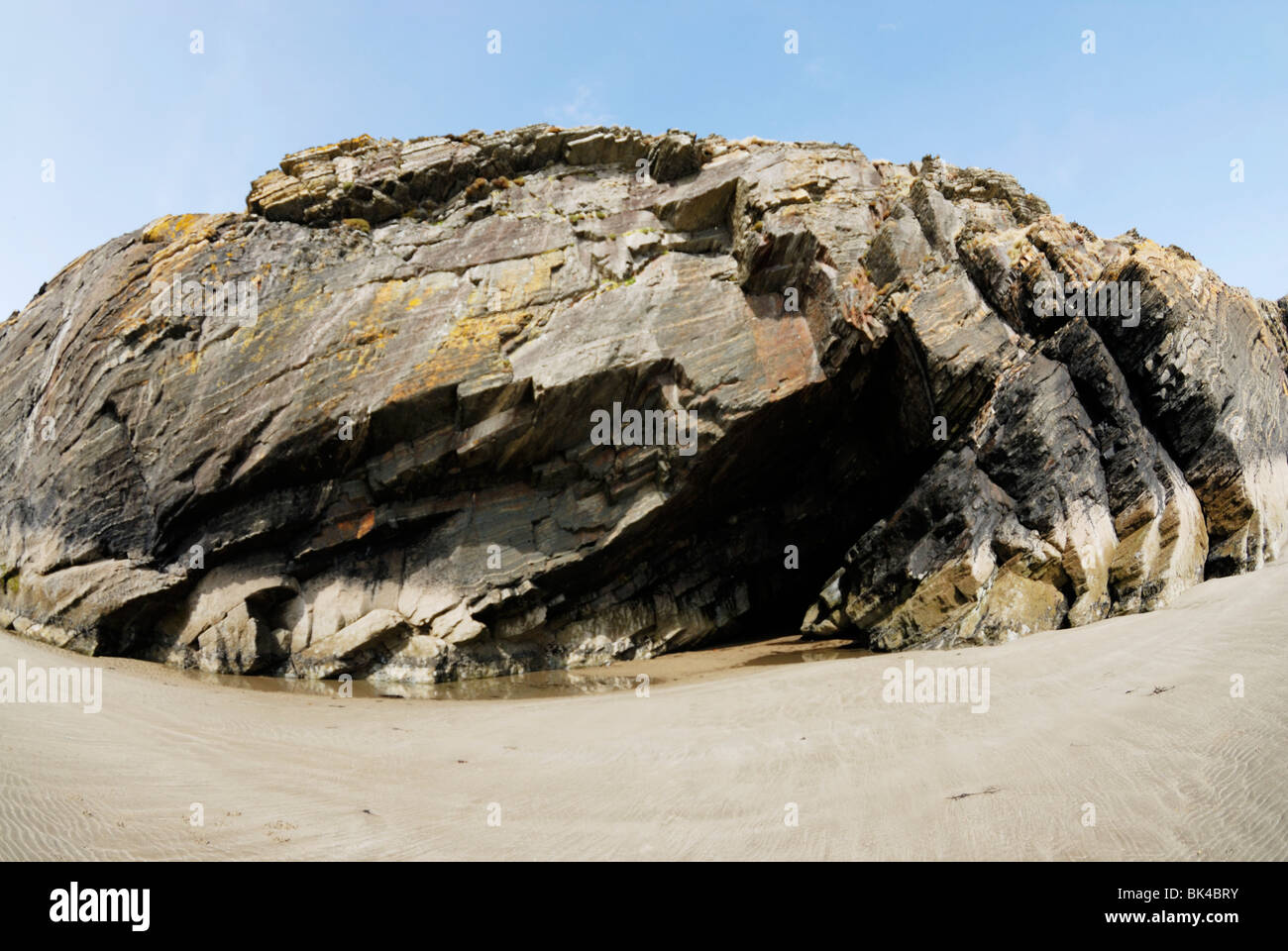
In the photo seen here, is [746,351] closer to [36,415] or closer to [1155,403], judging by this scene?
[1155,403]

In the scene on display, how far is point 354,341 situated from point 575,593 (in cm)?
1007

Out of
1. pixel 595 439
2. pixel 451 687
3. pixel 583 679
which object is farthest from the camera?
pixel 595 439

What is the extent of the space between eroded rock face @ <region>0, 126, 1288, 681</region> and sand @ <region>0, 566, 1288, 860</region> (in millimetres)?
5024

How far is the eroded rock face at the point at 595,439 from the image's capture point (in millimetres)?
19609

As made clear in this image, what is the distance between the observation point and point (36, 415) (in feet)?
72.9

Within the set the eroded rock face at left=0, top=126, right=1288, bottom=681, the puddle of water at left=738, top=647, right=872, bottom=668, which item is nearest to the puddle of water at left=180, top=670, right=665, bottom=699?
the eroded rock face at left=0, top=126, right=1288, bottom=681

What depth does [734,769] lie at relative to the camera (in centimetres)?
927

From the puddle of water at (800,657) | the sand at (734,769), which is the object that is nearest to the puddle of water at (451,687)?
the sand at (734,769)

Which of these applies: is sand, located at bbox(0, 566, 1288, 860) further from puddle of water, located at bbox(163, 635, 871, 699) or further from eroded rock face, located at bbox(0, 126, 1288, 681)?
eroded rock face, located at bbox(0, 126, 1288, 681)

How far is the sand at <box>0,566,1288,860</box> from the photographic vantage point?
611 centimetres

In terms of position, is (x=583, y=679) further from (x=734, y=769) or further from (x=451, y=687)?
(x=734, y=769)

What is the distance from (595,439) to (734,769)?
13810 mm

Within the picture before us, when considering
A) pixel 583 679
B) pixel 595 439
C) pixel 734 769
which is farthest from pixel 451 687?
pixel 734 769

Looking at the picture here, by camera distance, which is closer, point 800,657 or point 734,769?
point 734,769
